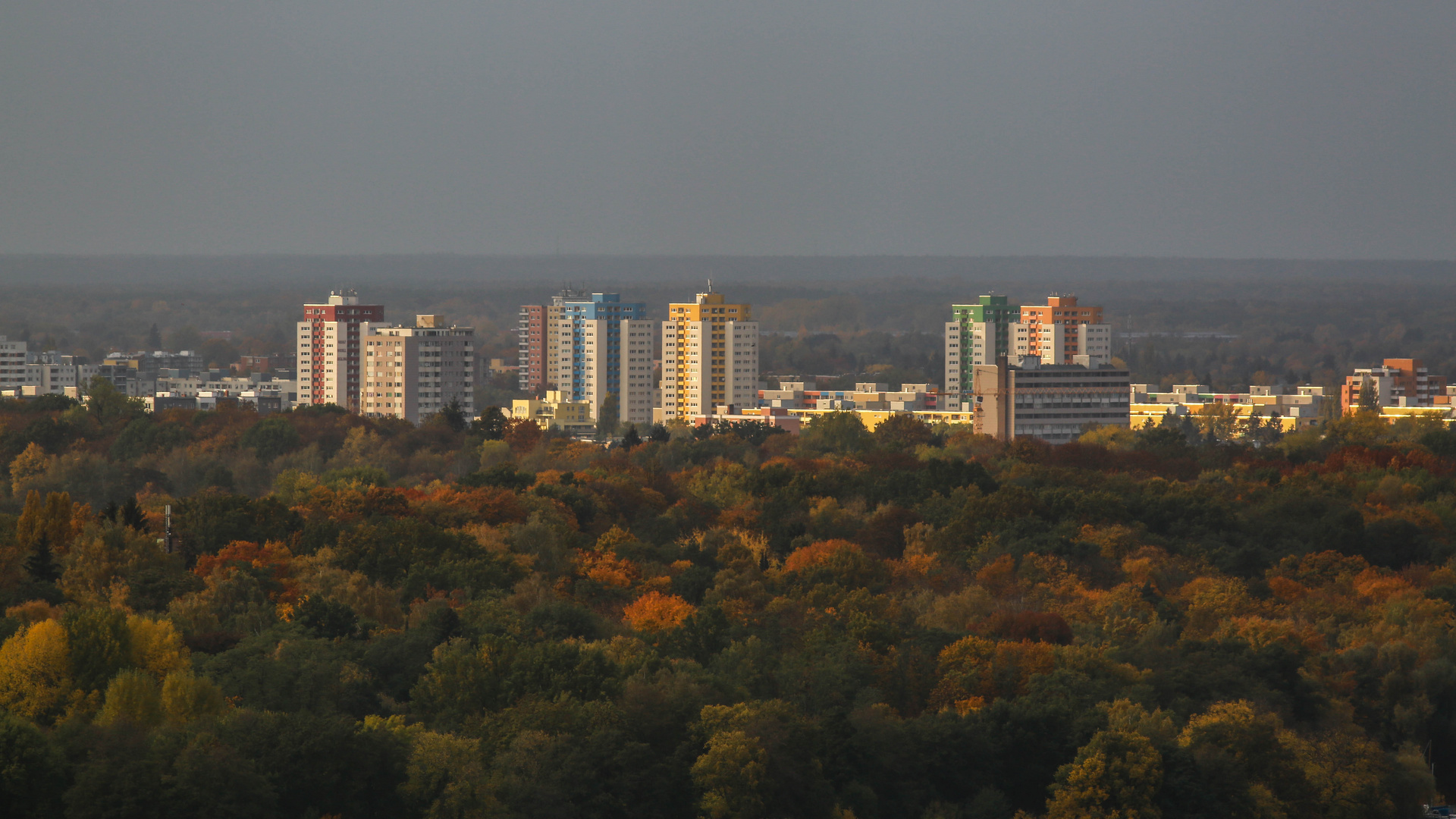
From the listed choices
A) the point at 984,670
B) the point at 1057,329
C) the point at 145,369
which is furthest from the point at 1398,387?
the point at 984,670

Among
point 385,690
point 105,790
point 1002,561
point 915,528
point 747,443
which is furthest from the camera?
point 747,443

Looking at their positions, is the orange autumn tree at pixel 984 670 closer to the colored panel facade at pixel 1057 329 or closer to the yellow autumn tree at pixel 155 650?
the yellow autumn tree at pixel 155 650

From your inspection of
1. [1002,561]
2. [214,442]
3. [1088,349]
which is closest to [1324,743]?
[1002,561]

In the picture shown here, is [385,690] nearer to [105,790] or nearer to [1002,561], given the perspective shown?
[105,790]

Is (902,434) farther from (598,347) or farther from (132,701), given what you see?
(132,701)

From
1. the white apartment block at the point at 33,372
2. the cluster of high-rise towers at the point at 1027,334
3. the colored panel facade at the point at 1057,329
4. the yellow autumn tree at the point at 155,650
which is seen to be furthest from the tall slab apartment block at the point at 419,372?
the yellow autumn tree at the point at 155,650

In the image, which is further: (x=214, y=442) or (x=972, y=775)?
(x=214, y=442)
